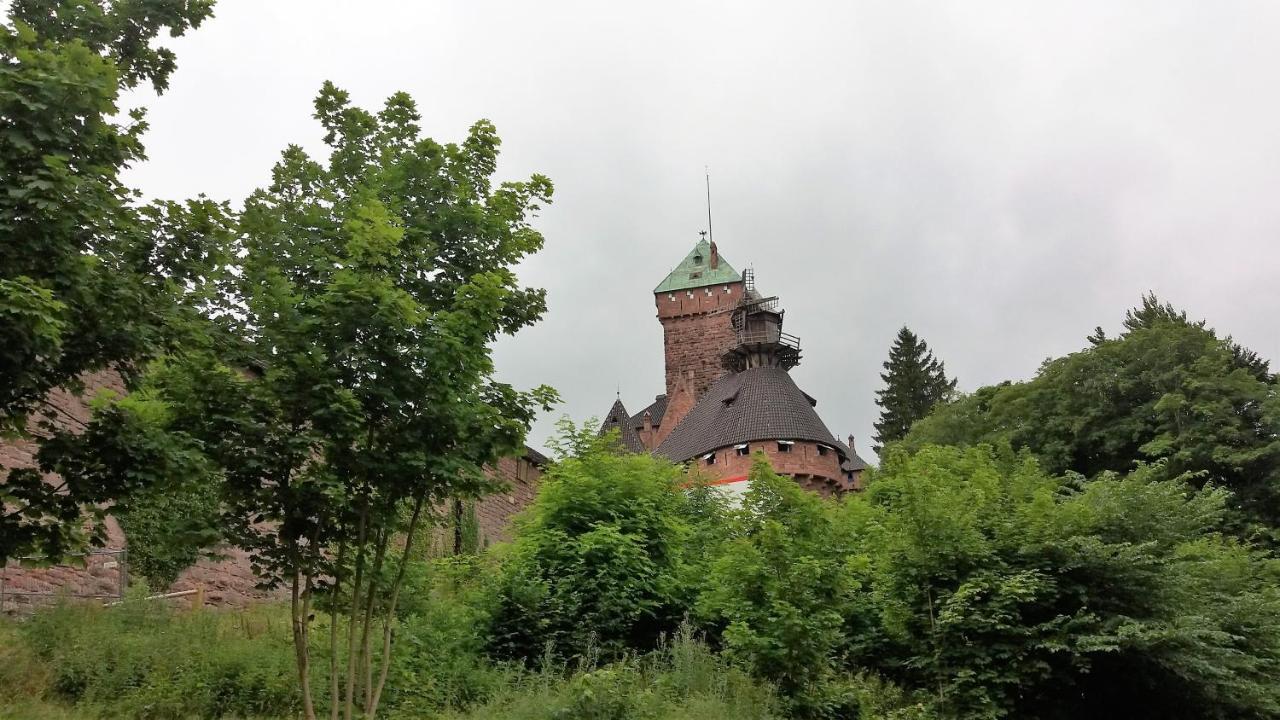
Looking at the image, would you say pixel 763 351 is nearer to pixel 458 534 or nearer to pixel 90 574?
pixel 458 534

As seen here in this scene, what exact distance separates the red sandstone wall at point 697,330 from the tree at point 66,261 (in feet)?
158

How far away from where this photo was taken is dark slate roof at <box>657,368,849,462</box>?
3750 centimetres

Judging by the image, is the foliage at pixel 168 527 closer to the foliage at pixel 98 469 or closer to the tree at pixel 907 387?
the foliage at pixel 98 469

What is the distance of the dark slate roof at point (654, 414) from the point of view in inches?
2189

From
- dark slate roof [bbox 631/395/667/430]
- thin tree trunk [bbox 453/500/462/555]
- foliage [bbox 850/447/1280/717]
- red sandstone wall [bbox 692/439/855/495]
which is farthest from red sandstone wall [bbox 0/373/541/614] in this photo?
dark slate roof [bbox 631/395/667/430]

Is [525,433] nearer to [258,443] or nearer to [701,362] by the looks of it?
[258,443]

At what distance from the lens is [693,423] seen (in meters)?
42.4

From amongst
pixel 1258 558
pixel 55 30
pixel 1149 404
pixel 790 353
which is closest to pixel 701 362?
pixel 790 353

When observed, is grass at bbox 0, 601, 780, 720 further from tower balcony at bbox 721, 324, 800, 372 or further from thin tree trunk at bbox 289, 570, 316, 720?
tower balcony at bbox 721, 324, 800, 372

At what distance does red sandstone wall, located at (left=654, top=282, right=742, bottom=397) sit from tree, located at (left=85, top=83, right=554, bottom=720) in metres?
47.3

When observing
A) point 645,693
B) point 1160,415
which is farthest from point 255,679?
point 1160,415

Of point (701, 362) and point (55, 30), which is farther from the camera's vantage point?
point (701, 362)

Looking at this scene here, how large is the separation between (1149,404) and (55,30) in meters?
29.3

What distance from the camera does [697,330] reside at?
57812 mm
